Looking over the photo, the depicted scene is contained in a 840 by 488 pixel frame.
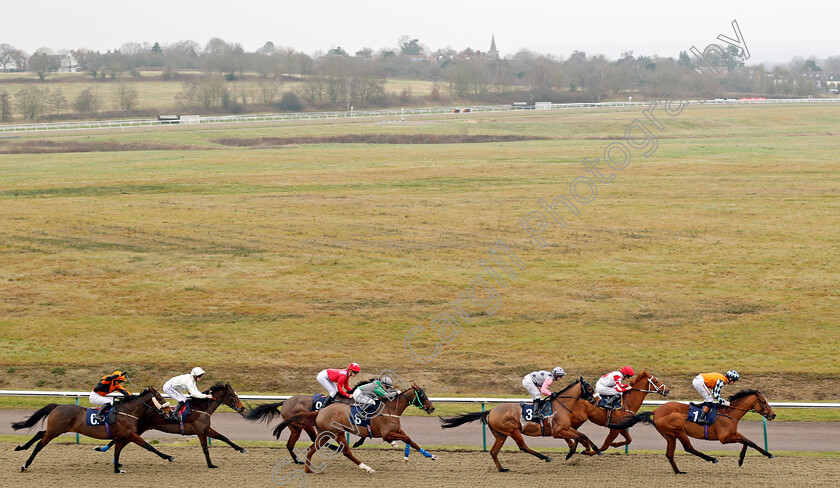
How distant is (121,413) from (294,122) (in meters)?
59.2

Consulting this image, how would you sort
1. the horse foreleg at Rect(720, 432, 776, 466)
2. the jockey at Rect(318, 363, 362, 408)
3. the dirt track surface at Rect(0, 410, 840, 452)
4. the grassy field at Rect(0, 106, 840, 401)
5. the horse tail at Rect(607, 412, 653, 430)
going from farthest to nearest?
the grassy field at Rect(0, 106, 840, 401) → the dirt track surface at Rect(0, 410, 840, 452) → the jockey at Rect(318, 363, 362, 408) → the horse tail at Rect(607, 412, 653, 430) → the horse foreleg at Rect(720, 432, 776, 466)

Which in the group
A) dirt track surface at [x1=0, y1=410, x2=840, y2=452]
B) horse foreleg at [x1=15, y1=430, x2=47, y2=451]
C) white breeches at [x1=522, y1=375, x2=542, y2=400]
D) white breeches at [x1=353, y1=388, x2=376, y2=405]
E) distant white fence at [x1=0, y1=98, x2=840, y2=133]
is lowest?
dirt track surface at [x1=0, y1=410, x2=840, y2=452]

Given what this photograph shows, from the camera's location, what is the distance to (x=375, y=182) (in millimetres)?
40938

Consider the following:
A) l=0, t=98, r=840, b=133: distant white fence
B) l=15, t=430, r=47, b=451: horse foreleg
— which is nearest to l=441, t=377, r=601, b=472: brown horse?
l=15, t=430, r=47, b=451: horse foreleg

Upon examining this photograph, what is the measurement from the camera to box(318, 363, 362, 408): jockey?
12711 millimetres

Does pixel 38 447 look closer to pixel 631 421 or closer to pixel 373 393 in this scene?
pixel 373 393

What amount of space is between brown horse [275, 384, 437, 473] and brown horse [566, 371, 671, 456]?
2.17 meters

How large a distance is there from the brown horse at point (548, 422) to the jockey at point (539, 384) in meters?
0.17

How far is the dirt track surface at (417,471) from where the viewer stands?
11664mm

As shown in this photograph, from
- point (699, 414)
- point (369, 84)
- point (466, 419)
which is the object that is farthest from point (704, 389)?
point (369, 84)

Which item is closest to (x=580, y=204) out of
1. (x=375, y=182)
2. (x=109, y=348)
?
(x=375, y=182)

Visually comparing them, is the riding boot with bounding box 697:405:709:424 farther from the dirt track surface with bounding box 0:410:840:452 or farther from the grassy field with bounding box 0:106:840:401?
the grassy field with bounding box 0:106:840:401

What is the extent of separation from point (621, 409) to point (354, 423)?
3911 millimetres

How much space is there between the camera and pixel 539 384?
41.4 feet
